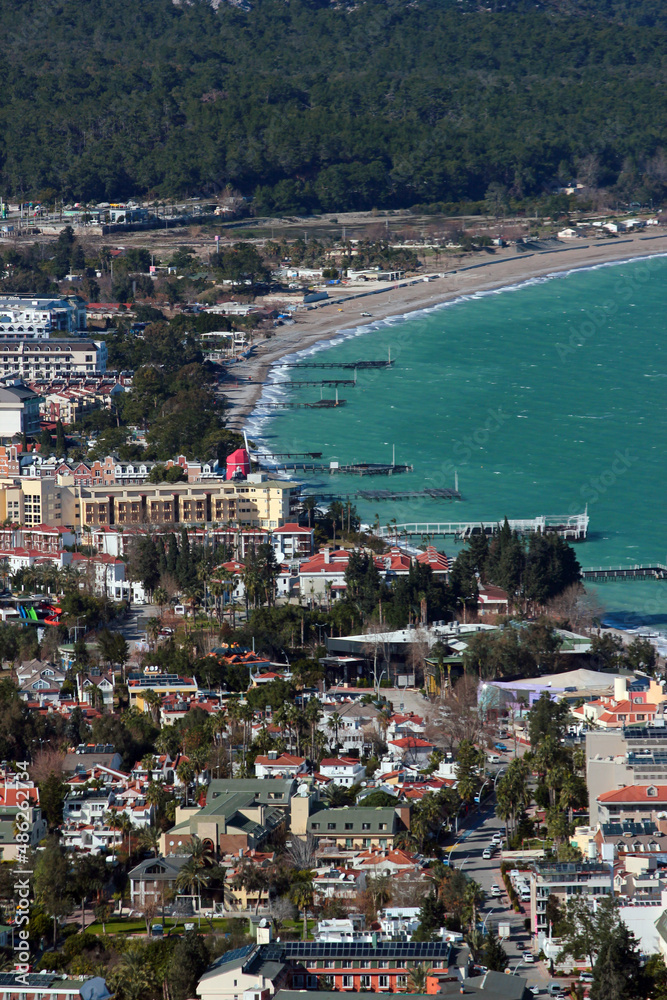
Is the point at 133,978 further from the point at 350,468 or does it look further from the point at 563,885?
the point at 350,468

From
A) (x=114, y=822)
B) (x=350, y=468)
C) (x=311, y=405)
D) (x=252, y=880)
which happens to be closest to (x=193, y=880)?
(x=252, y=880)

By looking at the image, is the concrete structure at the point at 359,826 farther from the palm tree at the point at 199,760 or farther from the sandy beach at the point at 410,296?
the sandy beach at the point at 410,296

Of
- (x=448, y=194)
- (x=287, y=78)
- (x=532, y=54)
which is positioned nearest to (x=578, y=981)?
(x=448, y=194)

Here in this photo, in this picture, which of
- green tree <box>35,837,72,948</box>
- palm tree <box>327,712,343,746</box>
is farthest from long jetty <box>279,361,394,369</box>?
green tree <box>35,837,72,948</box>

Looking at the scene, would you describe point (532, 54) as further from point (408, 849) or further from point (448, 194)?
point (408, 849)

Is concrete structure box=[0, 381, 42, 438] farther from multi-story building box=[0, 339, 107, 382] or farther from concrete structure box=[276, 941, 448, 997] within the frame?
concrete structure box=[276, 941, 448, 997]

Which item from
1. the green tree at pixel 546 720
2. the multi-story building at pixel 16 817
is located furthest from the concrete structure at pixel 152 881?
the green tree at pixel 546 720
